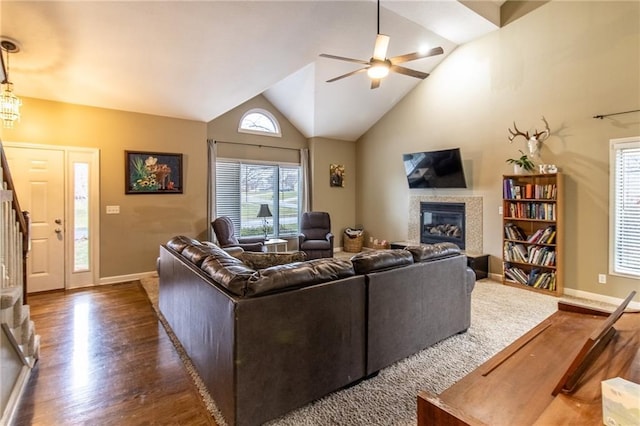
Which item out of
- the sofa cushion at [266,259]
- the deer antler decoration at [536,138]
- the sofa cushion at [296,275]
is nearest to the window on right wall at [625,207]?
the deer antler decoration at [536,138]

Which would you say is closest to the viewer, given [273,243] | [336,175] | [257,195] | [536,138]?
[536,138]

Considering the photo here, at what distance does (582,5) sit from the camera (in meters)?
4.35

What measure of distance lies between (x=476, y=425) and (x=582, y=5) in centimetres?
566

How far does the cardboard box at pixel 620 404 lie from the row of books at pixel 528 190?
439 centimetres

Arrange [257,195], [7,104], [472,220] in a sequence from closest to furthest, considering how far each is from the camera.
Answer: [7,104]
[472,220]
[257,195]

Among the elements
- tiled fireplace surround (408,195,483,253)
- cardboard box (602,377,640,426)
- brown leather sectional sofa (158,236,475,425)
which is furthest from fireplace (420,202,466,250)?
cardboard box (602,377,640,426)

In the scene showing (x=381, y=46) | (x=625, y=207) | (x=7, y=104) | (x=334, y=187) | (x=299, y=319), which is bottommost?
(x=299, y=319)

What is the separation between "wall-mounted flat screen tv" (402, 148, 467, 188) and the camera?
582 centimetres

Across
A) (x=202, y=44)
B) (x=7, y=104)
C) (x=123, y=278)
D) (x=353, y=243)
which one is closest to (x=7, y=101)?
(x=7, y=104)

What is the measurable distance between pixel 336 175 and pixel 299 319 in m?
6.15

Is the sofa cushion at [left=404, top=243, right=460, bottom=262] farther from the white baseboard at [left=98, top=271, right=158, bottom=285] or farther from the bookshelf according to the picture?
the white baseboard at [left=98, top=271, right=158, bottom=285]

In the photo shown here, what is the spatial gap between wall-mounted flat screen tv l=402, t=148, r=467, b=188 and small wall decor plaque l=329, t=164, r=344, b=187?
172 cm

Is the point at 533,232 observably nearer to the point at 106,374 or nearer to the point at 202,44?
the point at 202,44

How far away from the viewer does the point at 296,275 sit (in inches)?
81.6
